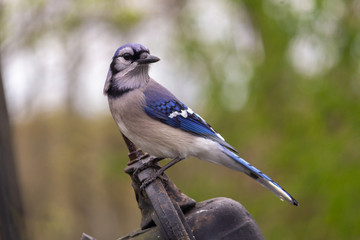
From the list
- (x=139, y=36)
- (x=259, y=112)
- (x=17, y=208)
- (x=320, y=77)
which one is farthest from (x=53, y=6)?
(x=17, y=208)

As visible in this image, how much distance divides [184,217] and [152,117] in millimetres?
1005

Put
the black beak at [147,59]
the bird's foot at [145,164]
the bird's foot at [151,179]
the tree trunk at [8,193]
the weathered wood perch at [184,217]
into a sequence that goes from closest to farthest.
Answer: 1. the weathered wood perch at [184,217]
2. the bird's foot at [151,179]
3. the bird's foot at [145,164]
4. the black beak at [147,59]
5. the tree trunk at [8,193]

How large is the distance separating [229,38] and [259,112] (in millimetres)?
875

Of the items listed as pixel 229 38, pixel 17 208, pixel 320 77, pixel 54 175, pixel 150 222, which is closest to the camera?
pixel 150 222

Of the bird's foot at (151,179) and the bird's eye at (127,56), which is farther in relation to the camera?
the bird's eye at (127,56)

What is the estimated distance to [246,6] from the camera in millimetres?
5090

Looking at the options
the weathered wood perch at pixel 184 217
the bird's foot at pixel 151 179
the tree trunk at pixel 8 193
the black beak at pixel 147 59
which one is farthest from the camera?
the tree trunk at pixel 8 193

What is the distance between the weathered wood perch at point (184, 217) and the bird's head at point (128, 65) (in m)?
0.73

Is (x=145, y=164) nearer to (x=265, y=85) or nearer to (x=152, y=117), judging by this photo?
(x=152, y=117)

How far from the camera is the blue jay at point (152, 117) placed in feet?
7.65

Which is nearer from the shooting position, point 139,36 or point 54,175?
point 139,36

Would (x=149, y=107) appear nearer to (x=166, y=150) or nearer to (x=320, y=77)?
(x=166, y=150)

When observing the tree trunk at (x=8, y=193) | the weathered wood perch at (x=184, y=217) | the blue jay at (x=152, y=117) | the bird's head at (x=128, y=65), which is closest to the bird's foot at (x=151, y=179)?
the weathered wood perch at (x=184, y=217)

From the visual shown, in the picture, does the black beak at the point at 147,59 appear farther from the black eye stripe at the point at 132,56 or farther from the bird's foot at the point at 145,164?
the bird's foot at the point at 145,164
